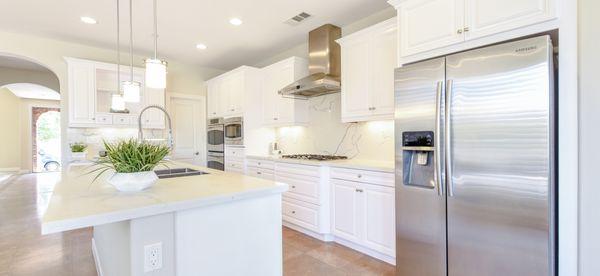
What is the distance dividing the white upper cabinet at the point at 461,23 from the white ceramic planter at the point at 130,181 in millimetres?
2005

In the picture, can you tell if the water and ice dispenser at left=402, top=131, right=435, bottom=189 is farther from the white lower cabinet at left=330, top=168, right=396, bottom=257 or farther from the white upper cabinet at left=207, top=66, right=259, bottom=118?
the white upper cabinet at left=207, top=66, right=259, bottom=118

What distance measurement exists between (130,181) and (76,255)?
2.16 m

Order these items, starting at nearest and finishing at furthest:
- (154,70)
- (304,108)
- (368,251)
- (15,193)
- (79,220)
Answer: (79,220) < (154,70) < (368,251) < (304,108) < (15,193)

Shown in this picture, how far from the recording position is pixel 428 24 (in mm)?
2029

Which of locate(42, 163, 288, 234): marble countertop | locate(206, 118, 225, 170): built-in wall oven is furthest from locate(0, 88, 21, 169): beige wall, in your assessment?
locate(42, 163, 288, 234): marble countertop

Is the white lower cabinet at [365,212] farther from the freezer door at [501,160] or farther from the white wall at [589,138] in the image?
the white wall at [589,138]

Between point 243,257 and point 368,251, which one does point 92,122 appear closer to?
point 243,257

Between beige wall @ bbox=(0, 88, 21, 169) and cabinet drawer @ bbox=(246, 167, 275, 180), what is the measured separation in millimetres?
9417

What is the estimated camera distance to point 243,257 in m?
1.46

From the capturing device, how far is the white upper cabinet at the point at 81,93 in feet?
12.7

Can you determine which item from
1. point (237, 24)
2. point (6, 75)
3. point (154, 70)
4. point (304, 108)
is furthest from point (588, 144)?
point (6, 75)

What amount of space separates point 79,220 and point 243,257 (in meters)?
0.77

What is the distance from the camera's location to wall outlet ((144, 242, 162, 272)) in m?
1.13

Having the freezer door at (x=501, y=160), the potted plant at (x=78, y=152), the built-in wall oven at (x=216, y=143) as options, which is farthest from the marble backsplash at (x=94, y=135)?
the freezer door at (x=501, y=160)
